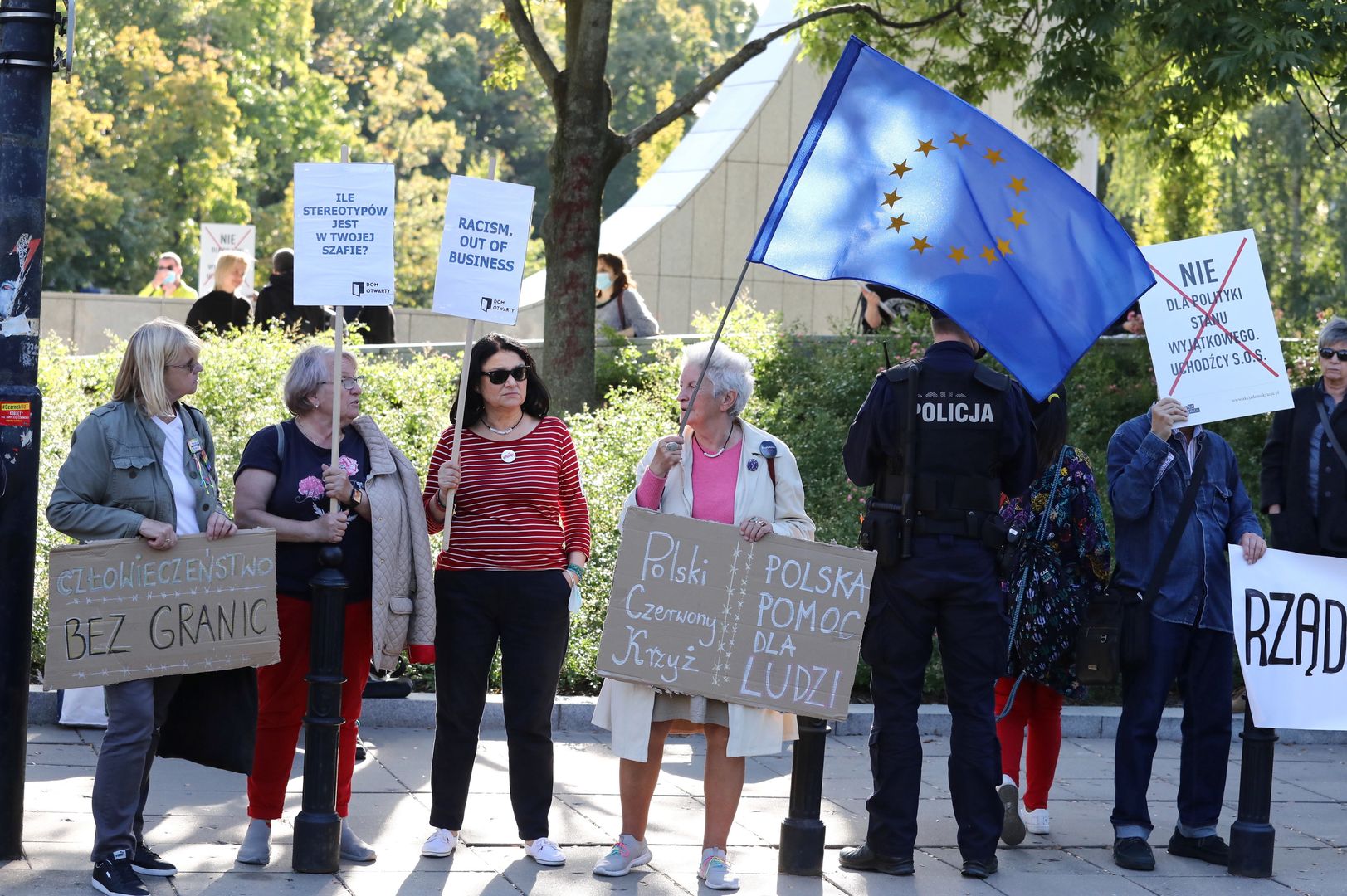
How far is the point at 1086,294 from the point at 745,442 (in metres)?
1.42

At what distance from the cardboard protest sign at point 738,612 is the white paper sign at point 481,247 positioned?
105 cm

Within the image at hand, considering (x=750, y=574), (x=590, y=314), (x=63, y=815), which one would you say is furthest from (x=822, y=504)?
(x=63, y=815)

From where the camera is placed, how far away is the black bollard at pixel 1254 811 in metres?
6.32

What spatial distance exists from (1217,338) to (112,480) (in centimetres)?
423

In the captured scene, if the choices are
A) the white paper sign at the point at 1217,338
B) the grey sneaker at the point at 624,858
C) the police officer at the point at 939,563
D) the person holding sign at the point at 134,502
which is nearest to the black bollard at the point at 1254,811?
the police officer at the point at 939,563

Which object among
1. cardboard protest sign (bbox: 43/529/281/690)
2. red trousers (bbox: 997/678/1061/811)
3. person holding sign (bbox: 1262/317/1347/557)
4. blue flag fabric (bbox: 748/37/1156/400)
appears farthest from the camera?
person holding sign (bbox: 1262/317/1347/557)

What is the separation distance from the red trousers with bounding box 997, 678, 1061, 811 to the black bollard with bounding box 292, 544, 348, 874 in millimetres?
2742

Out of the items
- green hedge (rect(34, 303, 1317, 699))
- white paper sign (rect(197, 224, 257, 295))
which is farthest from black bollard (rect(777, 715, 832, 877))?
white paper sign (rect(197, 224, 257, 295))

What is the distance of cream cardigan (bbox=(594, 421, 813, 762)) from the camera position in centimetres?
589

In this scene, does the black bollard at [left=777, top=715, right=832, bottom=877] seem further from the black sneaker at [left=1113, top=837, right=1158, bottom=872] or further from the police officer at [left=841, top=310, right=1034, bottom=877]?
the black sneaker at [left=1113, top=837, right=1158, bottom=872]

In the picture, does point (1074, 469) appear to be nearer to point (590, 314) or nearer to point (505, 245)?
point (505, 245)

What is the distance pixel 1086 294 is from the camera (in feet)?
20.0

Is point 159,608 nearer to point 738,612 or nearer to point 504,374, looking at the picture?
point 504,374

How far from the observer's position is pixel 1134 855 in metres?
6.37
